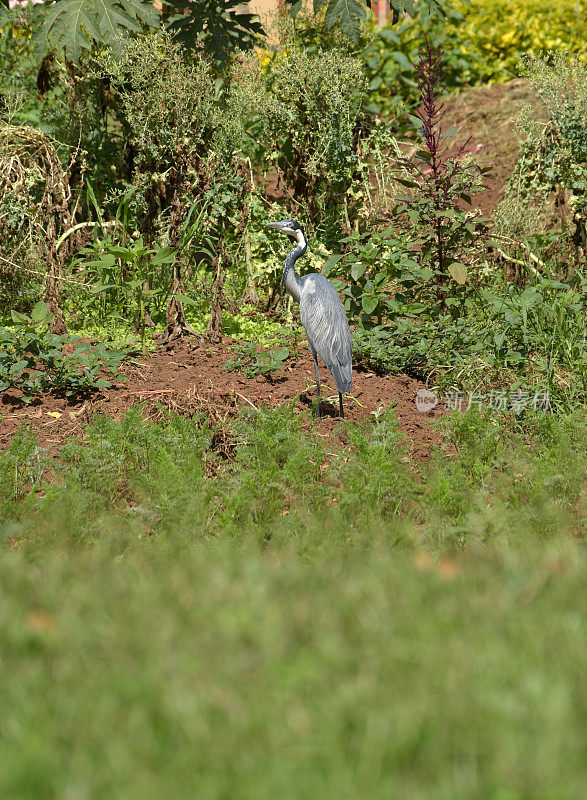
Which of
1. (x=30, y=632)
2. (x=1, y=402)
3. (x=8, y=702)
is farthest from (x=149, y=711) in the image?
(x=1, y=402)

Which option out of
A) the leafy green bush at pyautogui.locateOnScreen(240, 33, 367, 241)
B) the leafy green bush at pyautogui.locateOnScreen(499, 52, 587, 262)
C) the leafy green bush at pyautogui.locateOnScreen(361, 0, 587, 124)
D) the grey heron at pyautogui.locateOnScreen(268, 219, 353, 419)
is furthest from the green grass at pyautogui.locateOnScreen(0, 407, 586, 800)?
the leafy green bush at pyautogui.locateOnScreen(361, 0, 587, 124)

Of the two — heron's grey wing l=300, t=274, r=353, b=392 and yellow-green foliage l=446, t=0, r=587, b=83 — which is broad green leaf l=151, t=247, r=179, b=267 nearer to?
heron's grey wing l=300, t=274, r=353, b=392

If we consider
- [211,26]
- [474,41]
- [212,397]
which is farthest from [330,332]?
[474,41]

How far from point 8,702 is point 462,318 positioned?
13.5ft

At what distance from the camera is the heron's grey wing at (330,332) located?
4.53 meters

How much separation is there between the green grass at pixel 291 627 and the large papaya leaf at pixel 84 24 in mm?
3760

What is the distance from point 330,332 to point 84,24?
348 centimetres

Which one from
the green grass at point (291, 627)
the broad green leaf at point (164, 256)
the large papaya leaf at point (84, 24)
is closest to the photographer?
the green grass at point (291, 627)

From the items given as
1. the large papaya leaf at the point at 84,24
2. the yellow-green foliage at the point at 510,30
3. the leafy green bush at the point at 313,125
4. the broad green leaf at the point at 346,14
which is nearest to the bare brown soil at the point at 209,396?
the leafy green bush at the point at 313,125

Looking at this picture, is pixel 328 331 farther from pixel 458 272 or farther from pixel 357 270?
pixel 458 272

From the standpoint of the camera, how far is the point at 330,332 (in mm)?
4574

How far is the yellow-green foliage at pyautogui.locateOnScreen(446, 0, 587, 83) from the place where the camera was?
1051 centimetres

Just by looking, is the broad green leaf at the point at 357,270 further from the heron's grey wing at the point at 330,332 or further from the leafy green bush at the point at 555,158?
the leafy green bush at the point at 555,158

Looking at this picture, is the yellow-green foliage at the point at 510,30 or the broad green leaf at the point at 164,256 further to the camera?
the yellow-green foliage at the point at 510,30
